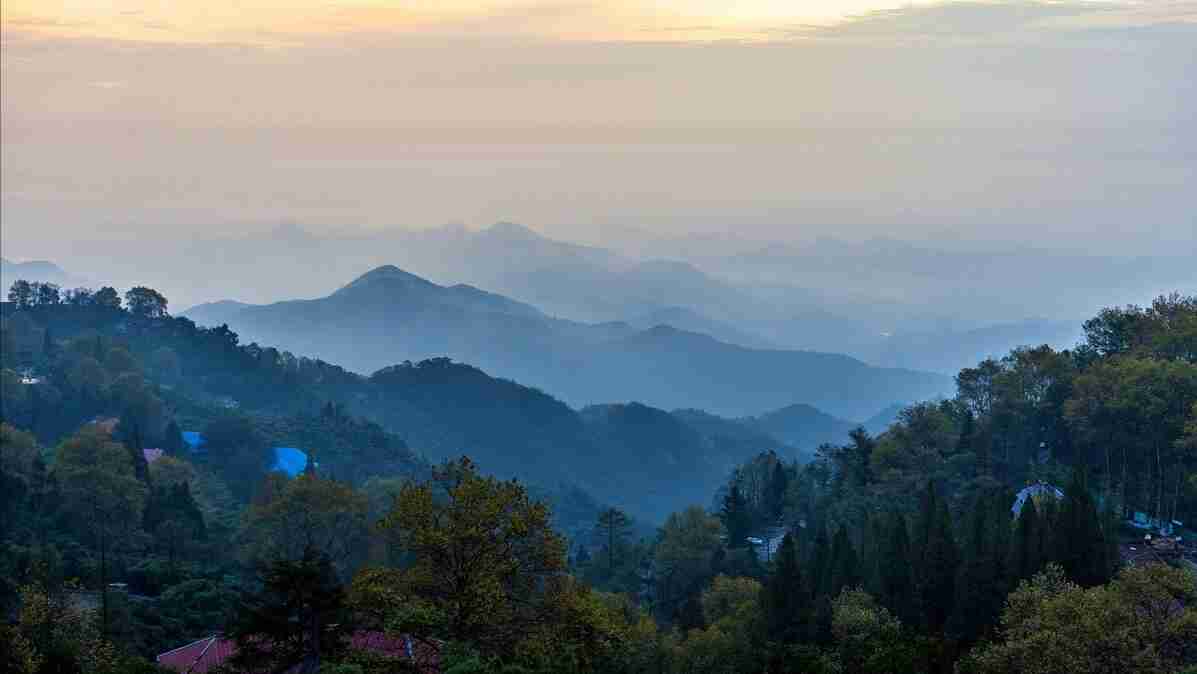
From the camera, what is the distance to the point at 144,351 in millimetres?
84125

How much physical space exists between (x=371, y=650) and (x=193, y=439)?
50.7m

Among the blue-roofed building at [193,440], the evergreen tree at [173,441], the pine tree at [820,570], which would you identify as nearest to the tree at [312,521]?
the pine tree at [820,570]

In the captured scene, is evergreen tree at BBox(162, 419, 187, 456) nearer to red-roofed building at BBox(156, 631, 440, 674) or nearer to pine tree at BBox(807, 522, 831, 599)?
red-roofed building at BBox(156, 631, 440, 674)

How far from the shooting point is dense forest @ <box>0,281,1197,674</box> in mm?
19172

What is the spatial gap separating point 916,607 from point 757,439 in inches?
3557

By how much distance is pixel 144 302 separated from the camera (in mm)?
89250

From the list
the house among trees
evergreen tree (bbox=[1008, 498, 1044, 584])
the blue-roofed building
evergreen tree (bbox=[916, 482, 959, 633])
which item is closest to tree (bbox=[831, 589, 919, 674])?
evergreen tree (bbox=[916, 482, 959, 633])

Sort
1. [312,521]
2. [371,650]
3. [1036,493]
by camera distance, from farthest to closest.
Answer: [312,521]
[1036,493]
[371,650]

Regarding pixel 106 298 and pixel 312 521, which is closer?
pixel 312 521

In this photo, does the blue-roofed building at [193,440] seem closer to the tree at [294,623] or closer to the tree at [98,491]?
the tree at [98,491]

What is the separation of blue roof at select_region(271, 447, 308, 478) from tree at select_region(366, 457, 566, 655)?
48542 millimetres

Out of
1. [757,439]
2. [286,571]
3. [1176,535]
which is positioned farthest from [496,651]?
[757,439]

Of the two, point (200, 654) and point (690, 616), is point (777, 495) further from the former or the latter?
Answer: point (200, 654)

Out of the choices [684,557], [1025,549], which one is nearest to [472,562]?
[1025,549]
